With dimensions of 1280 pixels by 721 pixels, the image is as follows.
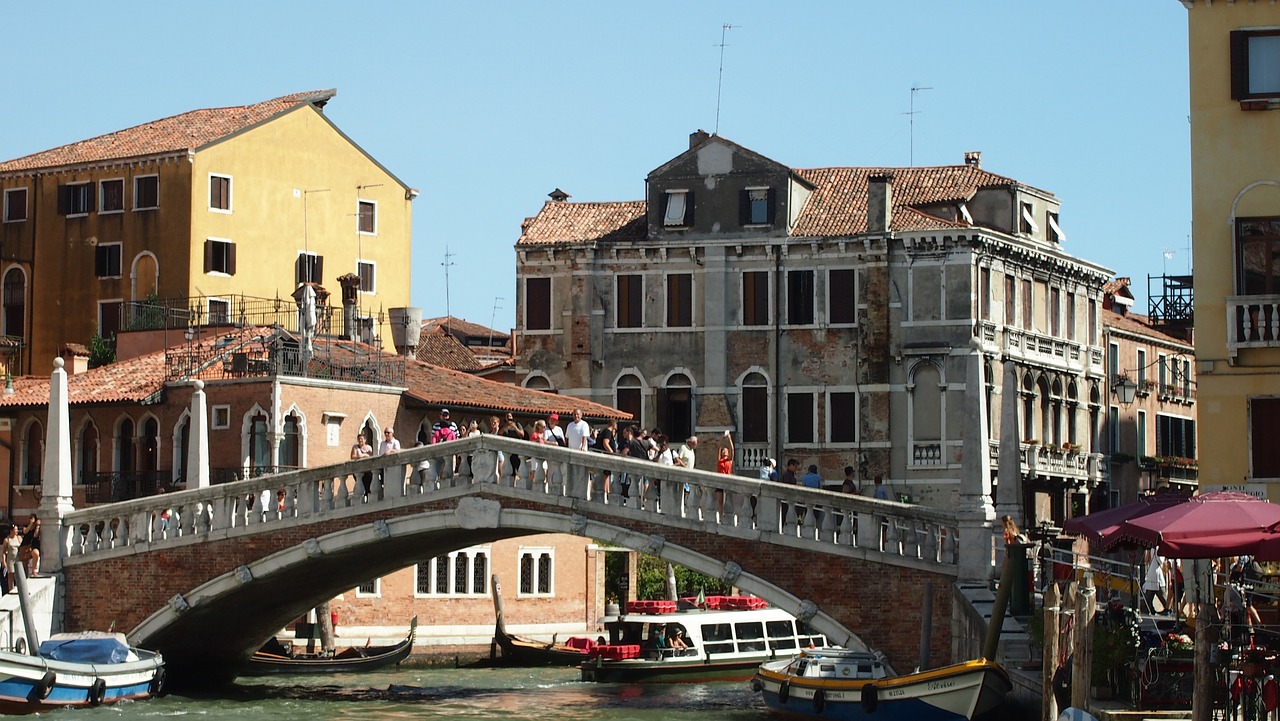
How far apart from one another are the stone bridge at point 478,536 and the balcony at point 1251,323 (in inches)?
143

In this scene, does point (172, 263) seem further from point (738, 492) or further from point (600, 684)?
point (738, 492)

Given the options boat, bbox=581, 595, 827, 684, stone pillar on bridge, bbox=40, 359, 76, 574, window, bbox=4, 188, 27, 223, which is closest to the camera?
stone pillar on bridge, bbox=40, 359, 76, 574

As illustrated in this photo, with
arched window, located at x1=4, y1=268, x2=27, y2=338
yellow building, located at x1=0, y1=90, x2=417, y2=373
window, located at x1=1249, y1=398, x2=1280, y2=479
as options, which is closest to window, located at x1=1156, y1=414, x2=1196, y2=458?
yellow building, located at x1=0, y1=90, x2=417, y2=373

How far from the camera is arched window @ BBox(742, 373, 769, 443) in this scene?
40.5 meters

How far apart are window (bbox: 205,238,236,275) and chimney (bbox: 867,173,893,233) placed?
12455mm

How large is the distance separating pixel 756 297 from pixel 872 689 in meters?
19.4

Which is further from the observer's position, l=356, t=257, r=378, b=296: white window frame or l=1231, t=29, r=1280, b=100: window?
l=356, t=257, r=378, b=296: white window frame

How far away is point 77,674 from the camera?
2377 centimetres

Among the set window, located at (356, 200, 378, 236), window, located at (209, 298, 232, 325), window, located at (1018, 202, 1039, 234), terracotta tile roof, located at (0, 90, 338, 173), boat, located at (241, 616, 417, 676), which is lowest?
boat, located at (241, 616, 417, 676)

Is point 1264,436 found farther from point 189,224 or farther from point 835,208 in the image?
point 189,224

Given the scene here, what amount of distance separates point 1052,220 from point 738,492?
2162 centimetres

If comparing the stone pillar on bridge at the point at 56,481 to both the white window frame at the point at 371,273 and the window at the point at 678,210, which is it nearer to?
the window at the point at 678,210

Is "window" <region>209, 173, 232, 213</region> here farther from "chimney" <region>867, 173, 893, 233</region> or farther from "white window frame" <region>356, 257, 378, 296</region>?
"chimney" <region>867, 173, 893, 233</region>

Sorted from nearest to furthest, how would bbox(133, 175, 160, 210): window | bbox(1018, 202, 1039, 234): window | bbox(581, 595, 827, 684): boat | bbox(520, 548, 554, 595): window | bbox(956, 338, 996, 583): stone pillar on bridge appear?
bbox(956, 338, 996, 583): stone pillar on bridge → bbox(581, 595, 827, 684): boat → bbox(520, 548, 554, 595): window → bbox(1018, 202, 1039, 234): window → bbox(133, 175, 160, 210): window
